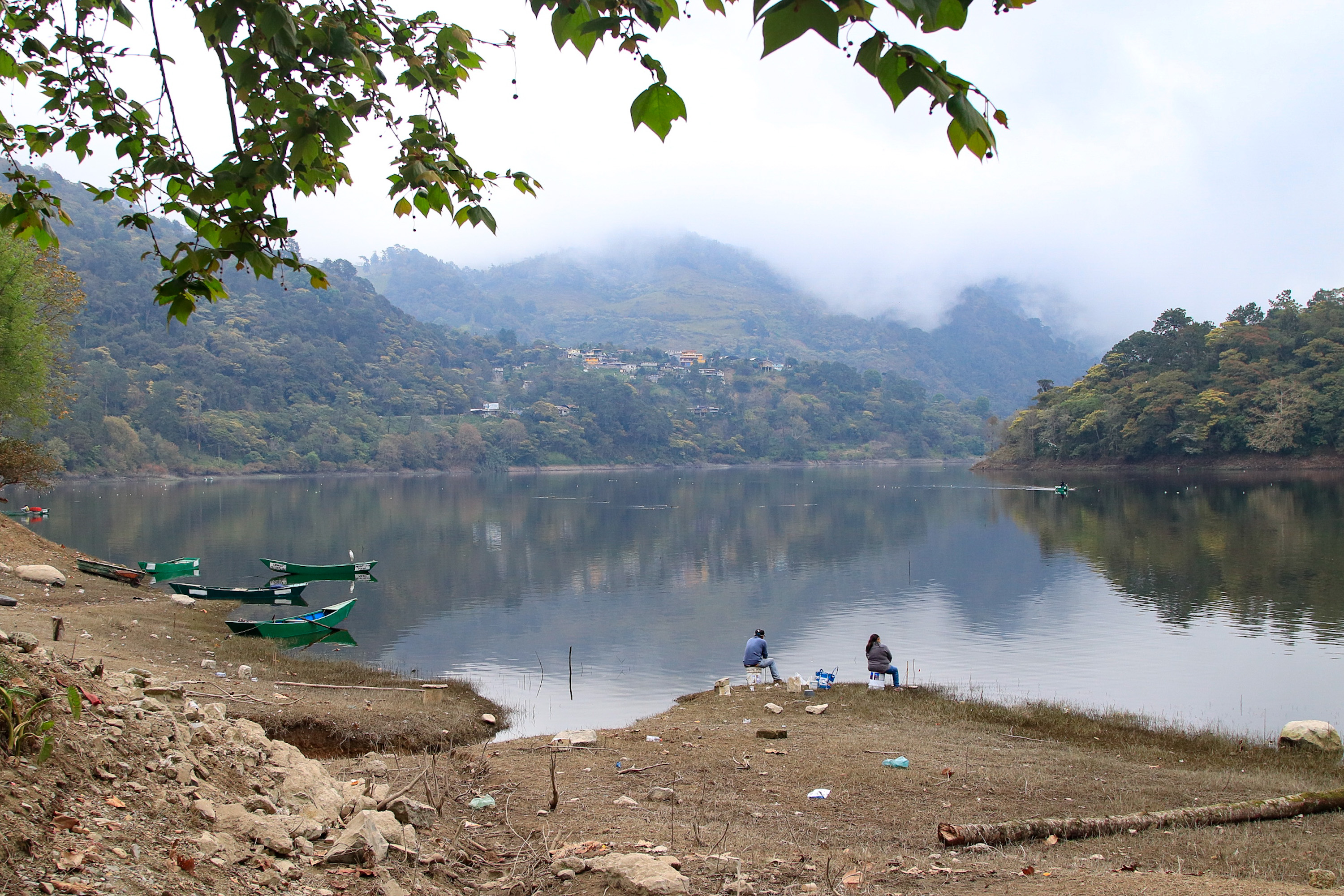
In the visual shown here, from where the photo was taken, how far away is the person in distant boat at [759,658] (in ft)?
50.8

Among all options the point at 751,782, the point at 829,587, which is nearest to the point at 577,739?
the point at 751,782

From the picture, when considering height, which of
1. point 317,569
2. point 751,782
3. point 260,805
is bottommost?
point 317,569

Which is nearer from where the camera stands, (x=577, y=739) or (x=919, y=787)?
(x=919, y=787)

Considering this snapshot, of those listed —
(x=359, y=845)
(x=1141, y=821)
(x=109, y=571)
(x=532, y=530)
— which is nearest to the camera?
(x=359, y=845)

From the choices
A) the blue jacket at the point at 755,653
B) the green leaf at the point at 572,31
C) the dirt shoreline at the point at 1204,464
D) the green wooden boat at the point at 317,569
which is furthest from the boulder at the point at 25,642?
the dirt shoreline at the point at 1204,464

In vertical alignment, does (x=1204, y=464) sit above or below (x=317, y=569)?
above

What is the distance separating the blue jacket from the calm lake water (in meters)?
1.60

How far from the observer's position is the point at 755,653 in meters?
15.5

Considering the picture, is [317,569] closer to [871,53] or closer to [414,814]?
[414,814]

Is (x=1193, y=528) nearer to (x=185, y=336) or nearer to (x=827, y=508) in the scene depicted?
(x=827, y=508)

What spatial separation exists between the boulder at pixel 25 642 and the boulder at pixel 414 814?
2.35 meters

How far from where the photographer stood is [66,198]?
123 m

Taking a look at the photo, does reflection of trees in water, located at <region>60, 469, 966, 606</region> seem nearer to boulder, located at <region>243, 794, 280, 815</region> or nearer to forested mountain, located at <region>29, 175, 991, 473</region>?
forested mountain, located at <region>29, 175, 991, 473</region>

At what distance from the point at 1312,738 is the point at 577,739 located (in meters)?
9.10
